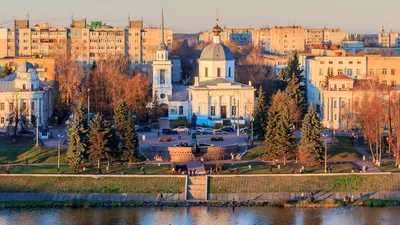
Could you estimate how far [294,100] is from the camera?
7588cm

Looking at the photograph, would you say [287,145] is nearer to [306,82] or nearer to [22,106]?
[22,106]

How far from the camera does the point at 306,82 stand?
295 feet

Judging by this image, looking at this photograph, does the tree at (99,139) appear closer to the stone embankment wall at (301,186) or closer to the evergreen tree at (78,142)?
the evergreen tree at (78,142)

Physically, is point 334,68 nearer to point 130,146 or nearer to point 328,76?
point 328,76

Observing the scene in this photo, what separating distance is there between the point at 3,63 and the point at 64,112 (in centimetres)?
1556

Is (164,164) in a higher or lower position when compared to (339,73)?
lower

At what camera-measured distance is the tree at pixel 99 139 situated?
191 ft

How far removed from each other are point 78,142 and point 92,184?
431 cm

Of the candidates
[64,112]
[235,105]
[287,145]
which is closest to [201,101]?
[235,105]

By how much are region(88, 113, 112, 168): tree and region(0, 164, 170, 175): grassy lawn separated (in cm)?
73

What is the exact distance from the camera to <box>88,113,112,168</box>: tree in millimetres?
58344

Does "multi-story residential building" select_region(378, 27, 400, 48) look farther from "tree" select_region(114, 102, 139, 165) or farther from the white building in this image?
"tree" select_region(114, 102, 139, 165)

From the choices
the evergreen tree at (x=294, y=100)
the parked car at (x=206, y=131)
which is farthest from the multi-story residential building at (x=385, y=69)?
the parked car at (x=206, y=131)

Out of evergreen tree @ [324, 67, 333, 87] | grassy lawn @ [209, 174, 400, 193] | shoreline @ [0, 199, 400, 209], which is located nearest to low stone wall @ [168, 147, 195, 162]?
grassy lawn @ [209, 174, 400, 193]
